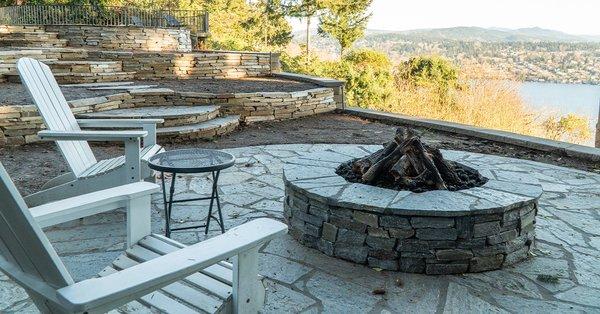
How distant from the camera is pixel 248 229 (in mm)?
1571

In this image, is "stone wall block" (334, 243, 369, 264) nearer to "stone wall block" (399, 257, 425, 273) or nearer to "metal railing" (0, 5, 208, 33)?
"stone wall block" (399, 257, 425, 273)

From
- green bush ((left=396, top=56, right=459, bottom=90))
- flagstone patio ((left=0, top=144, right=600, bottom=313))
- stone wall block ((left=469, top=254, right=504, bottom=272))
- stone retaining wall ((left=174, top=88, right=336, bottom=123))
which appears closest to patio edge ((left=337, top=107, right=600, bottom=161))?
stone retaining wall ((left=174, top=88, right=336, bottom=123))

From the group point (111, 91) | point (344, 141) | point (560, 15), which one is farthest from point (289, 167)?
point (560, 15)

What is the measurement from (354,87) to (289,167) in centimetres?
1304

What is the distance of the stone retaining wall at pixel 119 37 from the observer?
11797 millimetres

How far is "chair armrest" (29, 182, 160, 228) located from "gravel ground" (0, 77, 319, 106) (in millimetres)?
5003

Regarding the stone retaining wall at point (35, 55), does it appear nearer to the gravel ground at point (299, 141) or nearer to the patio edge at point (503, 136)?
the gravel ground at point (299, 141)

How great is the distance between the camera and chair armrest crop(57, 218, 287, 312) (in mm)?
1107

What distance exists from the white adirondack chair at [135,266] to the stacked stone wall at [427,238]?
0.95 m

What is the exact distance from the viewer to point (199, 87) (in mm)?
8094

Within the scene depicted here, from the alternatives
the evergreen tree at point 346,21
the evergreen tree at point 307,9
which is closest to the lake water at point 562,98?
the evergreen tree at point 346,21

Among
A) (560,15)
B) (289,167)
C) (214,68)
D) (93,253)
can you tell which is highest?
(560,15)

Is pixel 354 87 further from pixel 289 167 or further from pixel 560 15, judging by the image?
pixel 289 167

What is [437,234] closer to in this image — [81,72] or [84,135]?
[84,135]
